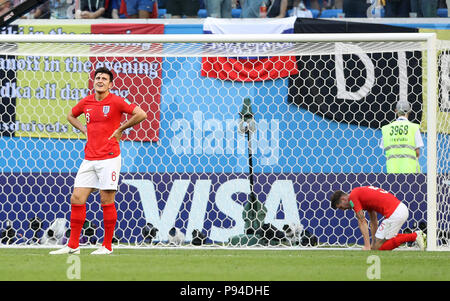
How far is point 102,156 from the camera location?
24.7ft

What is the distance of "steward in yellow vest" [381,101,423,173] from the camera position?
1004cm

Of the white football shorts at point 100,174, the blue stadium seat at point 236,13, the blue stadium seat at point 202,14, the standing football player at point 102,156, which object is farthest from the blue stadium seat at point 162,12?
the white football shorts at point 100,174

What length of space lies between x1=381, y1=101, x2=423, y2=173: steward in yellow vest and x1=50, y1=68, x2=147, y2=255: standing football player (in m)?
3.77

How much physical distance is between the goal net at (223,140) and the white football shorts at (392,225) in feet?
1.56

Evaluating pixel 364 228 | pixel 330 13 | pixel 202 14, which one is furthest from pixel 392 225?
pixel 202 14


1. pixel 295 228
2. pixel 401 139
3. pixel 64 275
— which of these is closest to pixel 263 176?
pixel 295 228

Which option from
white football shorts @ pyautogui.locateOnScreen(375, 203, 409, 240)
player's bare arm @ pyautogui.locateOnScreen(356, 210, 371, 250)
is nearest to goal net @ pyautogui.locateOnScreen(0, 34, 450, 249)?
white football shorts @ pyautogui.locateOnScreen(375, 203, 409, 240)

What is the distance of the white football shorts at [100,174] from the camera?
295 inches

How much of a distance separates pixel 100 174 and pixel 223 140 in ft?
10.9

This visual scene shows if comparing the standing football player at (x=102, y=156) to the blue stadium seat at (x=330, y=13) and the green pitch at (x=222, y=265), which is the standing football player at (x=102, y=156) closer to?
the green pitch at (x=222, y=265)

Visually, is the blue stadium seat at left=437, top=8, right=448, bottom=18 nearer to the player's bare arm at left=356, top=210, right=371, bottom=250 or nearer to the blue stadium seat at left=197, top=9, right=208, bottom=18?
the blue stadium seat at left=197, top=9, right=208, bottom=18

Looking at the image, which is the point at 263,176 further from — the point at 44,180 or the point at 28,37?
the point at 28,37

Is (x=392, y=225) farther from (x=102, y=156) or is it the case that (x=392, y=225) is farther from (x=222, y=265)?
(x=102, y=156)
